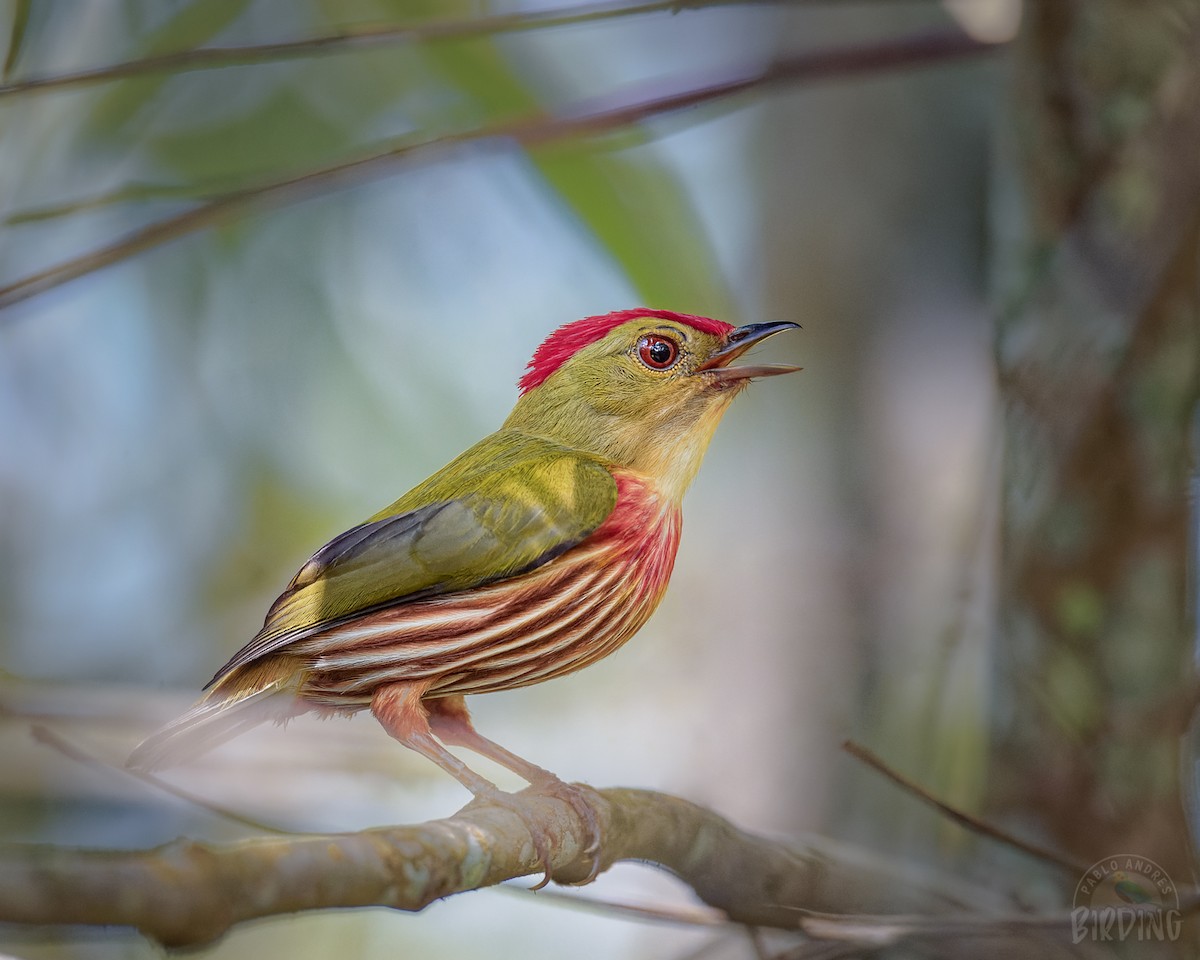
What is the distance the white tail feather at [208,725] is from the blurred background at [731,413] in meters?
0.07

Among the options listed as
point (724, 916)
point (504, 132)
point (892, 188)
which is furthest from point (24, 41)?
point (892, 188)

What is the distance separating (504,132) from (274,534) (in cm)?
68

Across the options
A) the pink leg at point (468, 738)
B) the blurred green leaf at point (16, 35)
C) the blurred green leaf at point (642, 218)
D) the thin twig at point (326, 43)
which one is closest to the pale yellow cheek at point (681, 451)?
the blurred green leaf at point (642, 218)

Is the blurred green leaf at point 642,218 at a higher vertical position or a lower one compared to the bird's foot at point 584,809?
higher

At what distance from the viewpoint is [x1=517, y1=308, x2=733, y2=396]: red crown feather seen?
136cm

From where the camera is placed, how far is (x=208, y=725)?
103 cm

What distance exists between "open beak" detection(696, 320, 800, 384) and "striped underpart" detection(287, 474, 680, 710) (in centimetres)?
17

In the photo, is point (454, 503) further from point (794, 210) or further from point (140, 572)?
point (794, 210)

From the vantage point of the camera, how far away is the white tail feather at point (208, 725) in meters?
0.99

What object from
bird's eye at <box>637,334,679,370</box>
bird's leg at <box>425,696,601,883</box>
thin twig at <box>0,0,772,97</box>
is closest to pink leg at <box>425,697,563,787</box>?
bird's leg at <box>425,696,601,883</box>

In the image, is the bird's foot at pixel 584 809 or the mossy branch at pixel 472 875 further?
the bird's foot at pixel 584 809

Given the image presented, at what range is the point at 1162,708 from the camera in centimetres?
241

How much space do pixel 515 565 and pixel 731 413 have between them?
Answer: 4.70ft

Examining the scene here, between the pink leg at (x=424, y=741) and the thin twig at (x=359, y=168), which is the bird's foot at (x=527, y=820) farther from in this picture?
the thin twig at (x=359, y=168)
